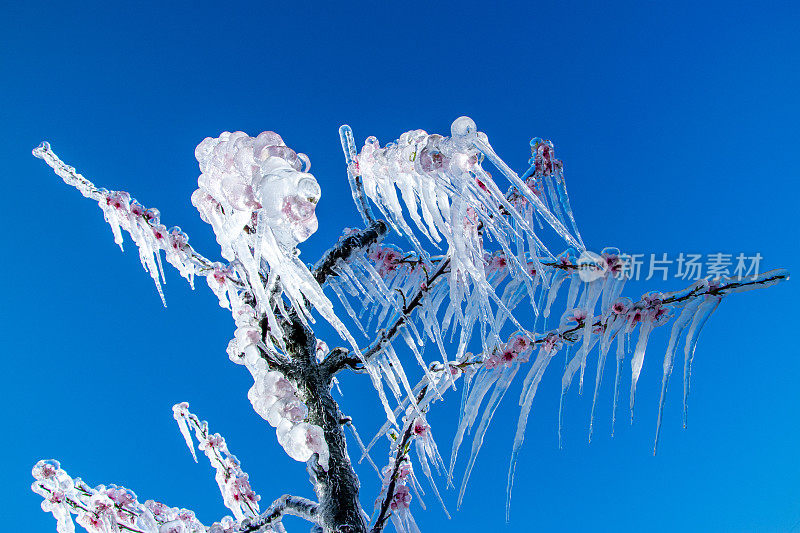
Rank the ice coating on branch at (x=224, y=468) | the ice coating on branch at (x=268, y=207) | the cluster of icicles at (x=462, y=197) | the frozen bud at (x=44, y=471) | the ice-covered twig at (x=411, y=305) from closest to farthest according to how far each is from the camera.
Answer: the ice coating on branch at (x=268, y=207)
the cluster of icicles at (x=462, y=197)
the ice-covered twig at (x=411, y=305)
the frozen bud at (x=44, y=471)
the ice coating on branch at (x=224, y=468)

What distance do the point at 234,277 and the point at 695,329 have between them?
3.28 ft

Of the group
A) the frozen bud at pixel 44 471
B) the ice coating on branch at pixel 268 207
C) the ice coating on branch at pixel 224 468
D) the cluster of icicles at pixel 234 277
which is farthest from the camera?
the ice coating on branch at pixel 224 468

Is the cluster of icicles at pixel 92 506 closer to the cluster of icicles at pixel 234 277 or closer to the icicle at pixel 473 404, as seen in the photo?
the cluster of icicles at pixel 234 277

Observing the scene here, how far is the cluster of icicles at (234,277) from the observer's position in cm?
93

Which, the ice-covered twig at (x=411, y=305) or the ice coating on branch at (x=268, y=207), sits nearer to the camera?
the ice coating on branch at (x=268, y=207)

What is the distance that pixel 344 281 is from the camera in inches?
46.3

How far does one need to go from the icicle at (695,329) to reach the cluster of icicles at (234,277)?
2.15ft

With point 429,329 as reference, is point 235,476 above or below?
below

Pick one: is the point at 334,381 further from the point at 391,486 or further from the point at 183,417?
the point at 183,417

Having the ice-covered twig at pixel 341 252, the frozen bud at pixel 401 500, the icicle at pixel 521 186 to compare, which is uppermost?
the ice-covered twig at pixel 341 252

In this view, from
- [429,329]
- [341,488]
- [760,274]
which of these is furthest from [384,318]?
[760,274]

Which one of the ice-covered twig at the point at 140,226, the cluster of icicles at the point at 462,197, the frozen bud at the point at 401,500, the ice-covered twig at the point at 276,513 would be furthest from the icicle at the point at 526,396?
the ice-covered twig at the point at 140,226

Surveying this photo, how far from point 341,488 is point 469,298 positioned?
0.46 m

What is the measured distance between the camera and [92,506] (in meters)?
1.40
